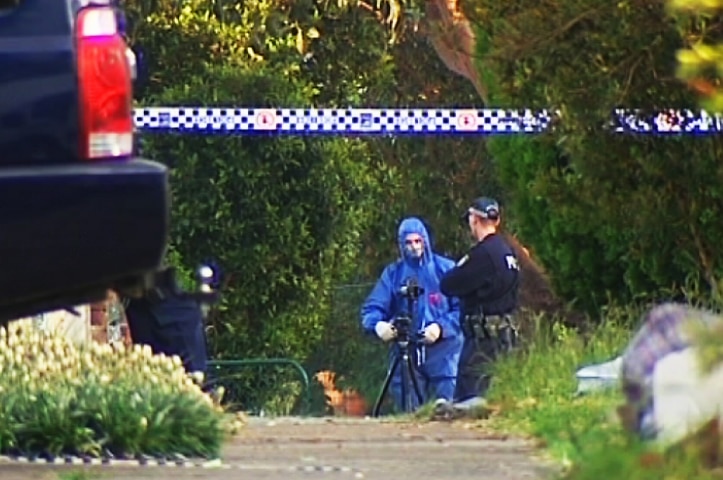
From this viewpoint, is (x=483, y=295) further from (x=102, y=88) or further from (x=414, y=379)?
(x=102, y=88)

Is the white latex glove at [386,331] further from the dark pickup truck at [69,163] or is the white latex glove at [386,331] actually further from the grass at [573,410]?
the dark pickup truck at [69,163]

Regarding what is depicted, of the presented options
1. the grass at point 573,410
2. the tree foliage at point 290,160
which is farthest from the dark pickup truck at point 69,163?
the tree foliage at point 290,160

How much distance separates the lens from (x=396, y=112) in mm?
16438

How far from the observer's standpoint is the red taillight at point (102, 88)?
5008mm

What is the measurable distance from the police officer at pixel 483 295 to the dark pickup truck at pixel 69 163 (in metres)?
6.44

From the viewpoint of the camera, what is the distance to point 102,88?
5051mm

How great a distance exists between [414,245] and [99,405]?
5008mm


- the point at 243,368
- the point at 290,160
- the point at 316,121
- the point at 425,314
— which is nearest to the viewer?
the point at 425,314

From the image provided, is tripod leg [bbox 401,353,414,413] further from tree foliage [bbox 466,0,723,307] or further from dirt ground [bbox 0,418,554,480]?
dirt ground [bbox 0,418,554,480]

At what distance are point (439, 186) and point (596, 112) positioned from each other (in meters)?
15.5

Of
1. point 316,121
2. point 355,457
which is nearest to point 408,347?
point 355,457

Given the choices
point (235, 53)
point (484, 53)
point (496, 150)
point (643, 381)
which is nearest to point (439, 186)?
point (235, 53)

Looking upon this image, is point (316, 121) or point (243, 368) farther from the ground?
point (316, 121)

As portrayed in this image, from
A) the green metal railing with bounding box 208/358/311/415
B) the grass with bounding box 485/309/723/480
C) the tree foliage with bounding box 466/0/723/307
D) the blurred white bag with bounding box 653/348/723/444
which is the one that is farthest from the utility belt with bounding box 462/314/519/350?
the blurred white bag with bounding box 653/348/723/444
